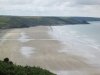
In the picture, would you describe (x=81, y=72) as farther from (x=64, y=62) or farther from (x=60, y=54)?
(x=60, y=54)

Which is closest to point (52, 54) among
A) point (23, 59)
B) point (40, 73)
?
point (23, 59)

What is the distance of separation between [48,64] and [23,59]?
3.85m

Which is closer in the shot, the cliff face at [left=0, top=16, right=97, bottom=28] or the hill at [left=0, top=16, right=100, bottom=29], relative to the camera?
the cliff face at [left=0, top=16, right=97, bottom=28]

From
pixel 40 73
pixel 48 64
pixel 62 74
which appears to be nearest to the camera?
pixel 40 73

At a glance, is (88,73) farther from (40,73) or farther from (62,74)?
(40,73)

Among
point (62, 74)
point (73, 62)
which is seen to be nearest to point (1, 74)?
point (62, 74)

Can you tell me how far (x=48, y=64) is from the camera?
28.4m

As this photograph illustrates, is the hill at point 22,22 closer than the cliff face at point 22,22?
No

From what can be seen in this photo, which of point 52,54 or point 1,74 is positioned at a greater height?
point 1,74

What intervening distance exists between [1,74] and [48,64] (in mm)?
16357

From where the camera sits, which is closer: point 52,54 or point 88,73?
point 88,73

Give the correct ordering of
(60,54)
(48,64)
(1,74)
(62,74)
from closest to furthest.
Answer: (1,74) < (62,74) < (48,64) < (60,54)

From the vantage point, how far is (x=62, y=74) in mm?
24312

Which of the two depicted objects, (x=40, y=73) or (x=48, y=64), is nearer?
(x=40, y=73)
